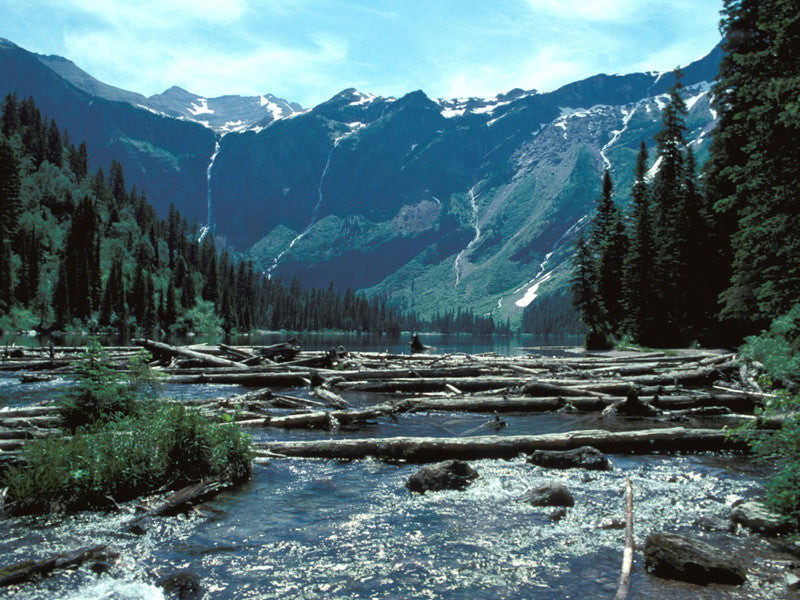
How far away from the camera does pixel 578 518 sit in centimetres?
840

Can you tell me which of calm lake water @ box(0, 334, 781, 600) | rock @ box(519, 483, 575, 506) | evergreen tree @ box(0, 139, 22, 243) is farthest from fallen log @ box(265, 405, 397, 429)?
evergreen tree @ box(0, 139, 22, 243)

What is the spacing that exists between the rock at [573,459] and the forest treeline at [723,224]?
29.2 feet

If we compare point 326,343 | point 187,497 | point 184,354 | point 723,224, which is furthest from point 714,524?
point 326,343

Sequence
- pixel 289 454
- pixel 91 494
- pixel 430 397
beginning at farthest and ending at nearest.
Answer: pixel 430 397 < pixel 289 454 < pixel 91 494

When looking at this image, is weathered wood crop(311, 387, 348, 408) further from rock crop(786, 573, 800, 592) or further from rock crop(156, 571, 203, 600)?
rock crop(786, 573, 800, 592)

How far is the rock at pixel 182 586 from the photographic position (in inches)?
229

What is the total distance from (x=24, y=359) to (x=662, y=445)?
37.2 metres

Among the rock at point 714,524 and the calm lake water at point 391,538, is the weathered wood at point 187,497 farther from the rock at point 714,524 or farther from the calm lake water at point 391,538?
the rock at point 714,524

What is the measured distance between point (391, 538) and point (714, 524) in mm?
5229

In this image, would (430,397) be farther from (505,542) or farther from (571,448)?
(505,542)

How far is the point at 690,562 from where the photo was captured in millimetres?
6262

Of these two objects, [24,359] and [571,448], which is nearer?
[571,448]

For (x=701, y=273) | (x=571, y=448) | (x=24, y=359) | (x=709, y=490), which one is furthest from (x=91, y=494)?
(x=701, y=273)

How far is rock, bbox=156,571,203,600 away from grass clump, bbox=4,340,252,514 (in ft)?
9.86
